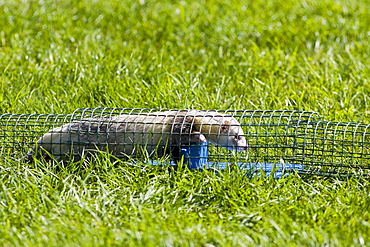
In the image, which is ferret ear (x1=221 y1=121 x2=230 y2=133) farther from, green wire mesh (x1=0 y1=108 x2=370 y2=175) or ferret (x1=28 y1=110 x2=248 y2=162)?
green wire mesh (x1=0 y1=108 x2=370 y2=175)

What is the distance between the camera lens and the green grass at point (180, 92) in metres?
3.62

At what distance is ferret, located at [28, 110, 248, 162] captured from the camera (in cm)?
479

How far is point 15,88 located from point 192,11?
3.58 meters

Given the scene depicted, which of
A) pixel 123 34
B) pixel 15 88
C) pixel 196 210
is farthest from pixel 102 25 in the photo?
pixel 196 210

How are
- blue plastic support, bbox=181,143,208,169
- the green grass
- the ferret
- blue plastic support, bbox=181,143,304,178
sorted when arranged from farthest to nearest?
the ferret → blue plastic support, bbox=181,143,208,169 → blue plastic support, bbox=181,143,304,178 → the green grass

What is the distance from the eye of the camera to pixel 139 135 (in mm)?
4875

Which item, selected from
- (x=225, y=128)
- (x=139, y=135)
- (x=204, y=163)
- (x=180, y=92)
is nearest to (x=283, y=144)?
(x=225, y=128)

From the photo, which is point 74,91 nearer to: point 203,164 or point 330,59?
point 203,164

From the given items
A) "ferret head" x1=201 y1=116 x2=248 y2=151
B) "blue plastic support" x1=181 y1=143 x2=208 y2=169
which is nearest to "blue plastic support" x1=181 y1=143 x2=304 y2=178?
"blue plastic support" x1=181 y1=143 x2=208 y2=169

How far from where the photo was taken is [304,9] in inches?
371

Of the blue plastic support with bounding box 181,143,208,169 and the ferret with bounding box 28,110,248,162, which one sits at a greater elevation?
the ferret with bounding box 28,110,248,162

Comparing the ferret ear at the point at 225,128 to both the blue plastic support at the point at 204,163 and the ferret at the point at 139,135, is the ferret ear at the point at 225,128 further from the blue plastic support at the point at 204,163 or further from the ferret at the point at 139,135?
the blue plastic support at the point at 204,163

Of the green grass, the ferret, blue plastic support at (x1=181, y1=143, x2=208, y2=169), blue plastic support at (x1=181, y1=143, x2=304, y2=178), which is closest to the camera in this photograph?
the green grass

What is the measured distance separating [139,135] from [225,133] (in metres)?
0.70
